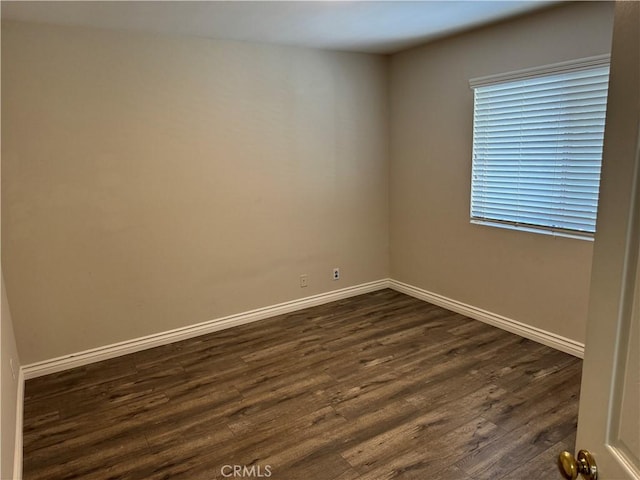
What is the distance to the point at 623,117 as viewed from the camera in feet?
2.53

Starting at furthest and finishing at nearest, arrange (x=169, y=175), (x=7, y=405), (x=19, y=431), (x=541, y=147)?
(x=169, y=175)
(x=541, y=147)
(x=19, y=431)
(x=7, y=405)

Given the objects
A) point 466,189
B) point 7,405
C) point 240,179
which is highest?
point 240,179

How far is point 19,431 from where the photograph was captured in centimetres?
246

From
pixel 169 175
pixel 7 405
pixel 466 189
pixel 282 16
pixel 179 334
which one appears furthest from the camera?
pixel 466 189

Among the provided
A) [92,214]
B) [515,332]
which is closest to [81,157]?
[92,214]

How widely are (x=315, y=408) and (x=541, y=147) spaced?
2460 millimetres

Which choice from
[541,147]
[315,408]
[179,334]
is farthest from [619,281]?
[179,334]

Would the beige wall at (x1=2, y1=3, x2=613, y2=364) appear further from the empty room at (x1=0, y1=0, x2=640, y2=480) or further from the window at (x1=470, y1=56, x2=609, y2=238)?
the window at (x1=470, y1=56, x2=609, y2=238)

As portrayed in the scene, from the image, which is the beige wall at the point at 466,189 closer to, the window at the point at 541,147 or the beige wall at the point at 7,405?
the window at the point at 541,147

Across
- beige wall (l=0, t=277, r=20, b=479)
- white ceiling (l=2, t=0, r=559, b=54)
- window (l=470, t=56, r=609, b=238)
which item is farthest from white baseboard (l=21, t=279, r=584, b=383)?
white ceiling (l=2, t=0, r=559, b=54)

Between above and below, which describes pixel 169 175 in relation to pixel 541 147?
below

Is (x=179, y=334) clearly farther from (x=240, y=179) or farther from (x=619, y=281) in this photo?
(x=619, y=281)

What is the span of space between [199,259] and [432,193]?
2.24 meters

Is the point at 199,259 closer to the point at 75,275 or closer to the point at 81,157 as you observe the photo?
the point at 75,275
